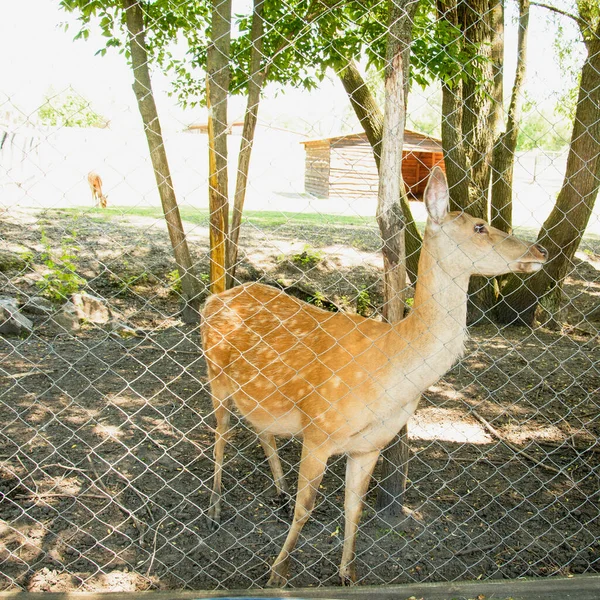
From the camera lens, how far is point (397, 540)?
11.0 feet

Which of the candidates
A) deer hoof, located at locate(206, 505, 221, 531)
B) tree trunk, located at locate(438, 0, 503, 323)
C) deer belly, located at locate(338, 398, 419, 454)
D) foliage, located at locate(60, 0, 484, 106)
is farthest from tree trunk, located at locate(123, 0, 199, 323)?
tree trunk, located at locate(438, 0, 503, 323)

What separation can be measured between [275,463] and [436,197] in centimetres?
200

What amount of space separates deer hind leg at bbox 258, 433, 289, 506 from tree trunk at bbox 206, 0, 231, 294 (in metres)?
1.06

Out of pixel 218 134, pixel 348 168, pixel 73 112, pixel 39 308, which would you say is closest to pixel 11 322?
pixel 39 308

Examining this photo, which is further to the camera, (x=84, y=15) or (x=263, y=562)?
(x=84, y=15)

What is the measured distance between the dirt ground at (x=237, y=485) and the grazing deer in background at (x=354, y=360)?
10.3 inches

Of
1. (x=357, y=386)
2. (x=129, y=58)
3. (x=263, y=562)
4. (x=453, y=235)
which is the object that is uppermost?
(x=129, y=58)

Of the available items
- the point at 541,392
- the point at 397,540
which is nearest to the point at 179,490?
the point at 397,540

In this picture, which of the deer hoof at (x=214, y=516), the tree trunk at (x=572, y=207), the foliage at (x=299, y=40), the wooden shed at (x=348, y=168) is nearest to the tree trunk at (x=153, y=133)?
the foliage at (x=299, y=40)

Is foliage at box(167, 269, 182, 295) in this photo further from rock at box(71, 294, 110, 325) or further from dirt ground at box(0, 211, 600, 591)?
dirt ground at box(0, 211, 600, 591)

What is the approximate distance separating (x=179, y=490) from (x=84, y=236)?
5.71 meters

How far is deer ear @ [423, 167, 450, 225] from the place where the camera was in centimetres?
267

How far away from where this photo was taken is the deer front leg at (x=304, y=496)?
3016mm

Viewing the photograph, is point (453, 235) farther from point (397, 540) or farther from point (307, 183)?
point (307, 183)
